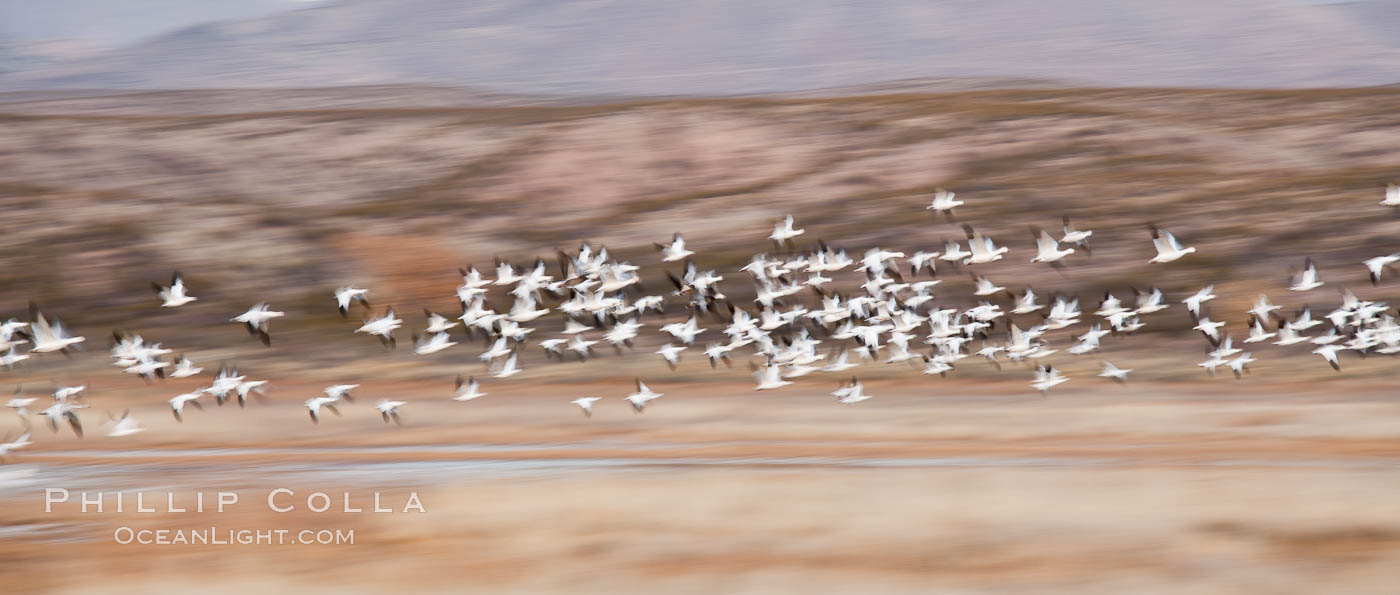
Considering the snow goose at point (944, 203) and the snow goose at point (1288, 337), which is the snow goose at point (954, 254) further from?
the snow goose at point (1288, 337)

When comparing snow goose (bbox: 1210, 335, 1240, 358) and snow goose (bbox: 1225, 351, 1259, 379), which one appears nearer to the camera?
snow goose (bbox: 1225, 351, 1259, 379)

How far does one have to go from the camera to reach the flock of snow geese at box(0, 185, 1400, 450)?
117 feet

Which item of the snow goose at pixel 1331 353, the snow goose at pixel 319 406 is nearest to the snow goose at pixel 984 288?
the snow goose at pixel 1331 353

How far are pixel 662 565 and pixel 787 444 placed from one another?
10.9 metres

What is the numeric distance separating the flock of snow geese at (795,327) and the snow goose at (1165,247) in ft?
0.36

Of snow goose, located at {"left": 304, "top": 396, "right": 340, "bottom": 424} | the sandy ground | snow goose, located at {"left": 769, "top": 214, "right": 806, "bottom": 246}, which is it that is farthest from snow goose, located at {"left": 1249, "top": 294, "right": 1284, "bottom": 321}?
snow goose, located at {"left": 304, "top": 396, "right": 340, "bottom": 424}

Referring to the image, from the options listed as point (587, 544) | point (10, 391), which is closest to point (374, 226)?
point (10, 391)

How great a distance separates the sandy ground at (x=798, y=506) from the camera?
62.7 feet

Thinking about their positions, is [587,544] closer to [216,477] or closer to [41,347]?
[216,477]

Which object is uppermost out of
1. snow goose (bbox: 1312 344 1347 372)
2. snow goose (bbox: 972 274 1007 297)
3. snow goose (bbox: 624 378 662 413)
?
snow goose (bbox: 1312 344 1347 372)

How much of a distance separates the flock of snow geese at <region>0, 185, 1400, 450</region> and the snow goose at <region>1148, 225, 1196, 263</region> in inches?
4.4

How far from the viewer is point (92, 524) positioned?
2238cm

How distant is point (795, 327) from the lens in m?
43.7

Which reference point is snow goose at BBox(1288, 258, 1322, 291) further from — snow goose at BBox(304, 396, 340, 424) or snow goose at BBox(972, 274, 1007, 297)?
snow goose at BBox(304, 396, 340, 424)
